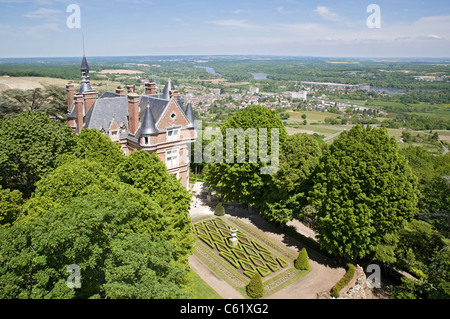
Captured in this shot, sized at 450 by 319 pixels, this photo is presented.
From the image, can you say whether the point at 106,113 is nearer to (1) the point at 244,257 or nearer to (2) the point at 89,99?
(2) the point at 89,99

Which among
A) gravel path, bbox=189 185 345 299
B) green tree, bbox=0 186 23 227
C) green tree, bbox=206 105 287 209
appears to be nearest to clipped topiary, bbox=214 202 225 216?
green tree, bbox=206 105 287 209

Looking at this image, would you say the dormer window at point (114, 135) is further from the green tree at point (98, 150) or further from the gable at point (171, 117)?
the green tree at point (98, 150)

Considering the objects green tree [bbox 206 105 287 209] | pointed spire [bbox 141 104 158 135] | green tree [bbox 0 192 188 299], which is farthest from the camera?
pointed spire [bbox 141 104 158 135]

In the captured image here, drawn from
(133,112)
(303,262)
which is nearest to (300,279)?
(303,262)

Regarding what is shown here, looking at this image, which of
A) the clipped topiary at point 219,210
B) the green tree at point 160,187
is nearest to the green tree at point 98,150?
the green tree at point 160,187

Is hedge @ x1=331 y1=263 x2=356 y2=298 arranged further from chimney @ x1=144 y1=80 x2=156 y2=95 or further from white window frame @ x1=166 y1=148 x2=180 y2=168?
chimney @ x1=144 y1=80 x2=156 y2=95
